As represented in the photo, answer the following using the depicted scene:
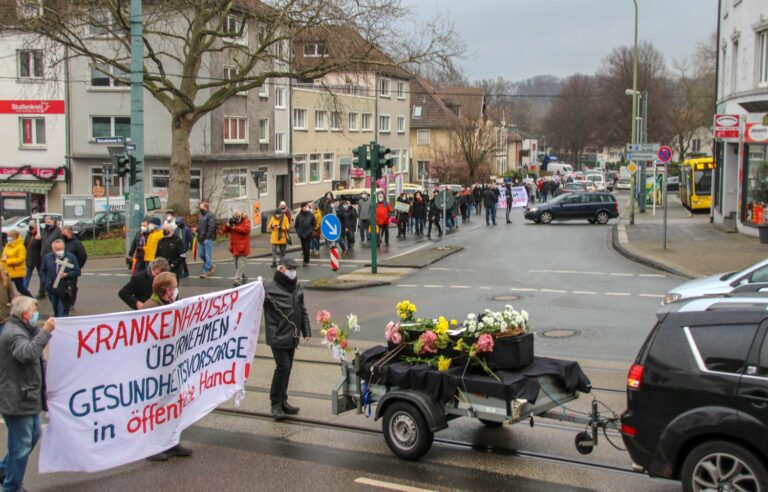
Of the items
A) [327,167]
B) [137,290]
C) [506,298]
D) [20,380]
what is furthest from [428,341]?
[327,167]

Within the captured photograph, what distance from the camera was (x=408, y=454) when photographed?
7.37 m

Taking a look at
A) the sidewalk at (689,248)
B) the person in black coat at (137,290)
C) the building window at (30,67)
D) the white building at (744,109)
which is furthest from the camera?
the building window at (30,67)

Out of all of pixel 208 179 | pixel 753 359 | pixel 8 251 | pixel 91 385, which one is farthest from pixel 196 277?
pixel 208 179

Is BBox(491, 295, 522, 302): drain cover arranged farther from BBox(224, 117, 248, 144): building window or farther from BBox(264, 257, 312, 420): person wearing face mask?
BBox(224, 117, 248, 144): building window

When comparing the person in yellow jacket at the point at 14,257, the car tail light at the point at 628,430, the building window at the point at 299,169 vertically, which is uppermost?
the building window at the point at 299,169

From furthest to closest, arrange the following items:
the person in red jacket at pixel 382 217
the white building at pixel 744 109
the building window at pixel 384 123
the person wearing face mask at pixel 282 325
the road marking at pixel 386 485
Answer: the building window at pixel 384 123 < the person in red jacket at pixel 382 217 < the white building at pixel 744 109 < the person wearing face mask at pixel 282 325 < the road marking at pixel 386 485

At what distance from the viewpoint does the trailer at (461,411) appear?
22.8 feet

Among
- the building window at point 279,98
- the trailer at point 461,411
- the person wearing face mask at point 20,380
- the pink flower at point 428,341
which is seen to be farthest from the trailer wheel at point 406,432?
the building window at point 279,98

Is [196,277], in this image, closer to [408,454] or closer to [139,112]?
[139,112]

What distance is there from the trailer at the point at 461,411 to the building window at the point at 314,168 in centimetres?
4784

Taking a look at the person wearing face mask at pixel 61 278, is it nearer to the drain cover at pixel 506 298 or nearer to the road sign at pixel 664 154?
the drain cover at pixel 506 298

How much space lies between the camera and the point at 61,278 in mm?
14516

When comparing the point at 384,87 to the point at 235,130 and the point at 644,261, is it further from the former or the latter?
the point at 644,261

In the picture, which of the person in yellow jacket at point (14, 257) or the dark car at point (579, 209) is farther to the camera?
the dark car at point (579, 209)
